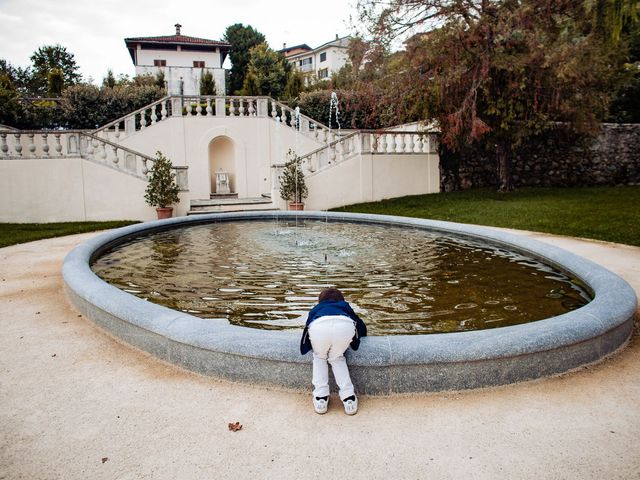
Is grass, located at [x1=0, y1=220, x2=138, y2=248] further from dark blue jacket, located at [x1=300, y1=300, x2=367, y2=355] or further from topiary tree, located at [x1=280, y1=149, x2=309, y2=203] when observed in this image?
dark blue jacket, located at [x1=300, y1=300, x2=367, y2=355]

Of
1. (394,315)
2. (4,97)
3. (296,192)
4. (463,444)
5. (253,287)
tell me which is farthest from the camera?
(4,97)

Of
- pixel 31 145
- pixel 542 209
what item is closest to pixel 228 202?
pixel 31 145

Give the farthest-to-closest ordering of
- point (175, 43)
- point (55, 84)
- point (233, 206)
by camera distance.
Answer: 1. point (175, 43)
2. point (55, 84)
3. point (233, 206)

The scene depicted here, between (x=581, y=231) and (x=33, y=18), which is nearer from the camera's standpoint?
(x=581, y=231)

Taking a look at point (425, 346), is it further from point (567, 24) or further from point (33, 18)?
point (33, 18)

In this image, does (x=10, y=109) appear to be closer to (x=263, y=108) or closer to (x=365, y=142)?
(x=263, y=108)

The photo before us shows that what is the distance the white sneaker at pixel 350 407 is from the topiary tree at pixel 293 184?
1342cm

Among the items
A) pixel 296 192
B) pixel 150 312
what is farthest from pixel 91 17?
pixel 150 312

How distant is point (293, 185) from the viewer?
54.0ft

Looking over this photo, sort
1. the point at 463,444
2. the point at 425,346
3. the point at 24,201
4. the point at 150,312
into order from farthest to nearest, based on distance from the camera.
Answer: the point at 24,201, the point at 150,312, the point at 425,346, the point at 463,444

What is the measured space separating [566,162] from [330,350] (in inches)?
862

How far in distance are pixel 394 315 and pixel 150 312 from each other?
248 centimetres

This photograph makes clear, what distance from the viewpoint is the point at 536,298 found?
5.92 metres

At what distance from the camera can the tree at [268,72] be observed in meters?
35.4
